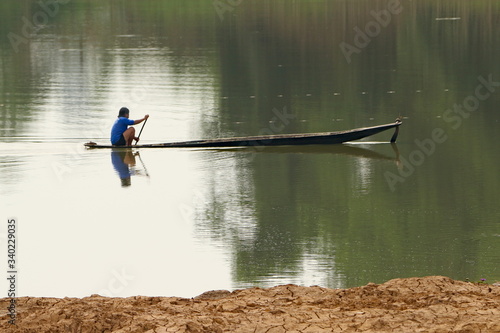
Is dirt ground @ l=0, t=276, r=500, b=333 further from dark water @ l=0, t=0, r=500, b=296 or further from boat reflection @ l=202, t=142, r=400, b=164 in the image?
boat reflection @ l=202, t=142, r=400, b=164

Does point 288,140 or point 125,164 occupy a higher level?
point 288,140

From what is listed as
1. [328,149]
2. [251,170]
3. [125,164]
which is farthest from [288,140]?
[125,164]

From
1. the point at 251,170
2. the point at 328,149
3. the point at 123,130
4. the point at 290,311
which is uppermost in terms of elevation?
the point at 123,130

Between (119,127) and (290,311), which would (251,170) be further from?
(290,311)

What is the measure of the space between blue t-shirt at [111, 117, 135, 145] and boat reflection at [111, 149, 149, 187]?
0.28 metres

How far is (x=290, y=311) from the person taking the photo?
8.02 metres

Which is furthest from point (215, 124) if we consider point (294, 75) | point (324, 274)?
point (324, 274)

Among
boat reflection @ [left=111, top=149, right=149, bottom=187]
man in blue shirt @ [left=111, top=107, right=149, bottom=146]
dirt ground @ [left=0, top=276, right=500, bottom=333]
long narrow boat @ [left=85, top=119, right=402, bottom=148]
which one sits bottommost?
dirt ground @ [left=0, top=276, right=500, bottom=333]

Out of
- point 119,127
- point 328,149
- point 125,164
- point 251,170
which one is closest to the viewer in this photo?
point 251,170

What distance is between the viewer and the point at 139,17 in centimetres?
5562

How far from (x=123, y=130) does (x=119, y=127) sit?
0.11 metres

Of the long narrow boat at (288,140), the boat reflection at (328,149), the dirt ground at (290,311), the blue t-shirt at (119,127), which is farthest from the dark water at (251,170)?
the dirt ground at (290,311)

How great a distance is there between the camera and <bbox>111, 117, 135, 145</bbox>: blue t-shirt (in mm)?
18297

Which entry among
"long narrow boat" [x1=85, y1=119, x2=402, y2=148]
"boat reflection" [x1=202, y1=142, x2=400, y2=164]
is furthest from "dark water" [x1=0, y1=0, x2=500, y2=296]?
"long narrow boat" [x1=85, y1=119, x2=402, y2=148]
